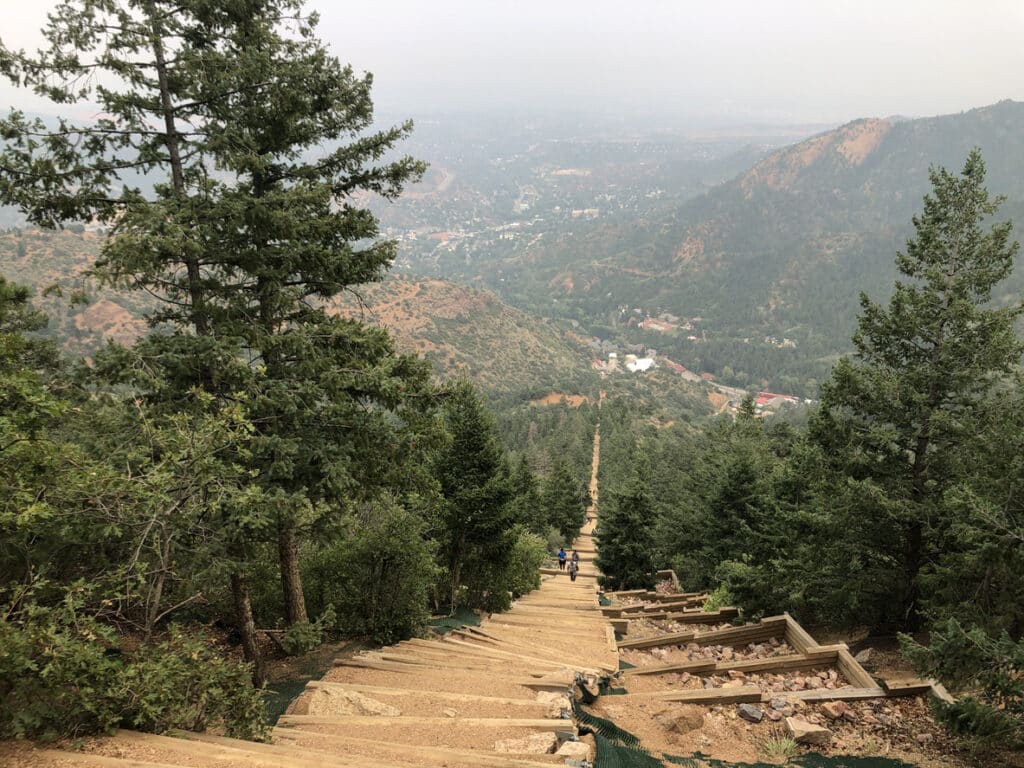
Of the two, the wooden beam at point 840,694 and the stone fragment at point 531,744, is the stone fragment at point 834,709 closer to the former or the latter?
the wooden beam at point 840,694

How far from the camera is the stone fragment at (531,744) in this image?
14.7ft

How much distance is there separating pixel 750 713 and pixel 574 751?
3117mm

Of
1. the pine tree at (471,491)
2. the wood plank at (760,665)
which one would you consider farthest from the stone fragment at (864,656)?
the pine tree at (471,491)

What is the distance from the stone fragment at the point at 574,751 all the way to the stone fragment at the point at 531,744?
0.11 metres

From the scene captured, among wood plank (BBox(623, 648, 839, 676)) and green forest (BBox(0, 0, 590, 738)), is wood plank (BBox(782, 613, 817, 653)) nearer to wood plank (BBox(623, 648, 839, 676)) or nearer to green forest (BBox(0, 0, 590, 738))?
wood plank (BBox(623, 648, 839, 676))

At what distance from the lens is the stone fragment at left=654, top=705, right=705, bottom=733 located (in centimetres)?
611

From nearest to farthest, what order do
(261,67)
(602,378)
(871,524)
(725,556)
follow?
(261,67), (871,524), (725,556), (602,378)

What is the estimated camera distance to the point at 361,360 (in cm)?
759

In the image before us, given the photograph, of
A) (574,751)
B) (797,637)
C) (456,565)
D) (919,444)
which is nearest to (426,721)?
(574,751)

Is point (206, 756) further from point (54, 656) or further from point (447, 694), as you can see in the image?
point (447, 694)

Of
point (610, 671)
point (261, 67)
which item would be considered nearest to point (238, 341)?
point (261, 67)

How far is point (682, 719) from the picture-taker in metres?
6.18

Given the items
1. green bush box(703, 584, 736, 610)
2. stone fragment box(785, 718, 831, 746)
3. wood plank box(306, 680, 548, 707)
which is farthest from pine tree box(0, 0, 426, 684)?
green bush box(703, 584, 736, 610)

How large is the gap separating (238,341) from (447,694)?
483cm
